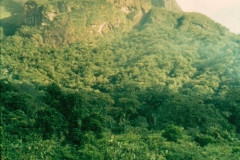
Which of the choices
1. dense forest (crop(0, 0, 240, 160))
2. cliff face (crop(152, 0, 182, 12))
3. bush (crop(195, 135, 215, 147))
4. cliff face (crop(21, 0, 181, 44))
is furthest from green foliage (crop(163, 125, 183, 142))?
cliff face (crop(152, 0, 182, 12))

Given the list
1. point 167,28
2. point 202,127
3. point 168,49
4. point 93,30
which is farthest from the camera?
point 167,28

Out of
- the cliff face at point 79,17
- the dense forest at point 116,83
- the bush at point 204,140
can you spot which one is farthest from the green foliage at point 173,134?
the cliff face at point 79,17

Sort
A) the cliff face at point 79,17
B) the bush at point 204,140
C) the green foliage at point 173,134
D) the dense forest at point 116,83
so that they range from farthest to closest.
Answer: the cliff face at point 79,17 < the bush at point 204,140 < the green foliage at point 173,134 < the dense forest at point 116,83

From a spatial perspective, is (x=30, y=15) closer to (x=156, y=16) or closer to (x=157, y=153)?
(x=156, y=16)

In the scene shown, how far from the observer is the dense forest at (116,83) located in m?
21.4

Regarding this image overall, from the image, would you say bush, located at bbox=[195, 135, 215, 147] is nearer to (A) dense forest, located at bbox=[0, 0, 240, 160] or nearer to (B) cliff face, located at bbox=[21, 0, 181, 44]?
(A) dense forest, located at bbox=[0, 0, 240, 160]

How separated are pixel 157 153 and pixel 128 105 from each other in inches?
819

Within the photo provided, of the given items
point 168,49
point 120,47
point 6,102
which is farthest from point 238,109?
point 120,47

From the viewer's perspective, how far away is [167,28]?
95125mm

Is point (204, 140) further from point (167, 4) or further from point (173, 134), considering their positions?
point (167, 4)

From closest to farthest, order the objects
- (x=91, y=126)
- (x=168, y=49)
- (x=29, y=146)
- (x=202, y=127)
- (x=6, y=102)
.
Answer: (x=29, y=146), (x=91, y=126), (x=6, y=102), (x=202, y=127), (x=168, y=49)

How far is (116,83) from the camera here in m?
58.9

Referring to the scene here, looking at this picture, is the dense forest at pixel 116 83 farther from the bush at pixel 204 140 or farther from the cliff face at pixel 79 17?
the cliff face at pixel 79 17

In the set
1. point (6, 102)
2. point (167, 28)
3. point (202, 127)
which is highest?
point (167, 28)
